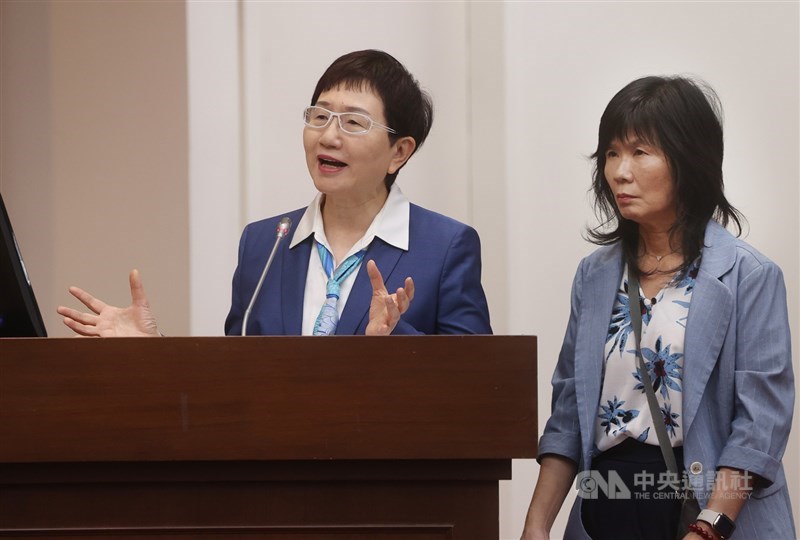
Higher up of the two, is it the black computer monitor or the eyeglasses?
the eyeglasses

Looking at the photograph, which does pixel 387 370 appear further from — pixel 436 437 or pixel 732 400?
pixel 732 400

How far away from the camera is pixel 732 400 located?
199cm

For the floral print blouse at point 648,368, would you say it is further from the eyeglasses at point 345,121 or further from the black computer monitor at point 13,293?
the black computer monitor at point 13,293

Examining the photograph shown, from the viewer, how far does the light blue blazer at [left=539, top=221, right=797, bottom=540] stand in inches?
76.0

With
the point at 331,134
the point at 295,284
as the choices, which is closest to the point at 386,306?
the point at 295,284

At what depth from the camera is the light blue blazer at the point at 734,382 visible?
1.93 meters

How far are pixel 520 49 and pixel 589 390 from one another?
1963 mm

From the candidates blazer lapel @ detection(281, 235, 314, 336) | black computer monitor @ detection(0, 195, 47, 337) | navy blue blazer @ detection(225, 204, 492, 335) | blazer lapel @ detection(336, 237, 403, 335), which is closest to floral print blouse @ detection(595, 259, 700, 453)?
navy blue blazer @ detection(225, 204, 492, 335)

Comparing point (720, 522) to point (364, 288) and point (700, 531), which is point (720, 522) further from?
point (364, 288)

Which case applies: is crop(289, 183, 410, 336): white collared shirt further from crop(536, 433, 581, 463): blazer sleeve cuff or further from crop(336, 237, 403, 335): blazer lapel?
crop(536, 433, 581, 463): blazer sleeve cuff

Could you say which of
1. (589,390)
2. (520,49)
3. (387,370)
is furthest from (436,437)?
(520,49)

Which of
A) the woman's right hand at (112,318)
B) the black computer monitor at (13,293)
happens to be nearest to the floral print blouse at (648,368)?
the woman's right hand at (112,318)

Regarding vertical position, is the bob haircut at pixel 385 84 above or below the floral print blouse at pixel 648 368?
above

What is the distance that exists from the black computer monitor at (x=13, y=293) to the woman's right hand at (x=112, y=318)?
0.08m
